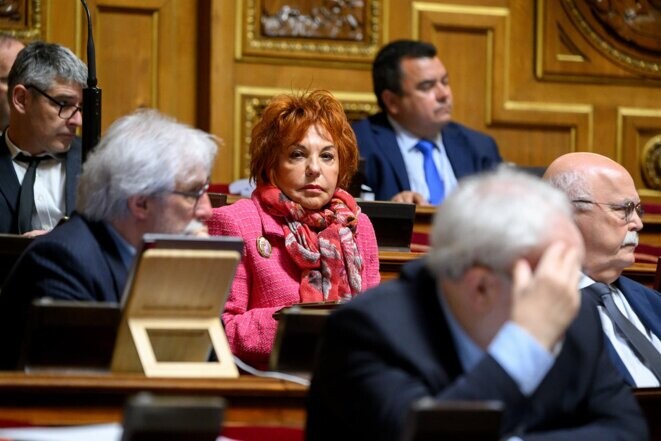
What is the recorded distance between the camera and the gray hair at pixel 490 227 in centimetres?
183

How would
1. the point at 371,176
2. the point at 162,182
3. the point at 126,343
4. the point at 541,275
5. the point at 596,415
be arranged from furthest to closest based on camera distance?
the point at 371,176, the point at 162,182, the point at 126,343, the point at 596,415, the point at 541,275

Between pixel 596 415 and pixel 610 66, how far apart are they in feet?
14.7

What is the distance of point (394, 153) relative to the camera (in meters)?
5.37

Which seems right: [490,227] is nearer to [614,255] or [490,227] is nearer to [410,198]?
[614,255]

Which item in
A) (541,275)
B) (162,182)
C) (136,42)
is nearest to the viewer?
(541,275)

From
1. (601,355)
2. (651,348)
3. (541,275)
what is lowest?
(651,348)

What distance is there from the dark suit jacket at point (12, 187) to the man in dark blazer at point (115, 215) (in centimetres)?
128

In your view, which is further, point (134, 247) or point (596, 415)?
point (134, 247)

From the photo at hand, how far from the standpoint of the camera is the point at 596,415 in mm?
2064

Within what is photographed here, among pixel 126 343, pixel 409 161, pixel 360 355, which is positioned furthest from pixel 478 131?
pixel 360 355

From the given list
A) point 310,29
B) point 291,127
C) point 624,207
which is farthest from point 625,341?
point 310,29

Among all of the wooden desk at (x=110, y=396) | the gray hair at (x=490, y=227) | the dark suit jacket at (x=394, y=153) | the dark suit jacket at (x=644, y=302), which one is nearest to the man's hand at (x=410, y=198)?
the dark suit jacket at (x=394, y=153)

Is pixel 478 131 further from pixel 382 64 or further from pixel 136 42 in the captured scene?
pixel 136 42

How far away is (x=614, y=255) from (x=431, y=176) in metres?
2.15
